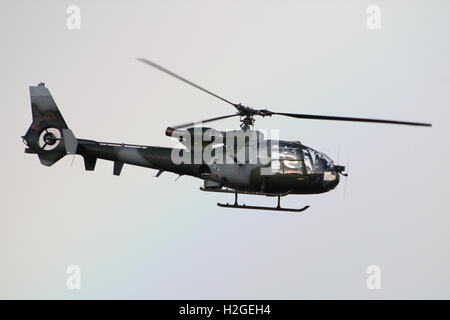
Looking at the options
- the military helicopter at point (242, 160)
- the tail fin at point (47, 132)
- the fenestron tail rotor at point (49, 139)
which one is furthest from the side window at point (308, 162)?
the fenestron tail rotor at point (49, 139)

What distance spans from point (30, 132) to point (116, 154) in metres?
2.86

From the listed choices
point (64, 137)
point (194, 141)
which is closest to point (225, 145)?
point (194, 141)

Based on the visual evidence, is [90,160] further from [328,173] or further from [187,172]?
[328,173]

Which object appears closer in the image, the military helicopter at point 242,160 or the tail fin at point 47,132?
the military helicopter at point 242,160

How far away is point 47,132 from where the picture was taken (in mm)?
22750

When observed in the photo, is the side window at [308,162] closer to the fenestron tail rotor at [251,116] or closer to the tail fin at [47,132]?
the fenestron tail rotor at [251,116]

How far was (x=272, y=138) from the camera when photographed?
20703 millimetres

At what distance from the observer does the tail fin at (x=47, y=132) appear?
878 inches

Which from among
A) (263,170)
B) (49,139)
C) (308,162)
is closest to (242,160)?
(263,170)

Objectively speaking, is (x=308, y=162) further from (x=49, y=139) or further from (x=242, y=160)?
(x=49, y=139)

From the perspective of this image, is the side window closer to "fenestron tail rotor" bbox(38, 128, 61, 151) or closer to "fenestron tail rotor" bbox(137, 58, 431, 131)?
"fenestron tail rotor" bbox(137, 58, 431, 131)

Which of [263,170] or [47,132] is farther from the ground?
[47,132]

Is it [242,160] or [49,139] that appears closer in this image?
[242,160]

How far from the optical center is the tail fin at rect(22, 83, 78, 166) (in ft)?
73.2
